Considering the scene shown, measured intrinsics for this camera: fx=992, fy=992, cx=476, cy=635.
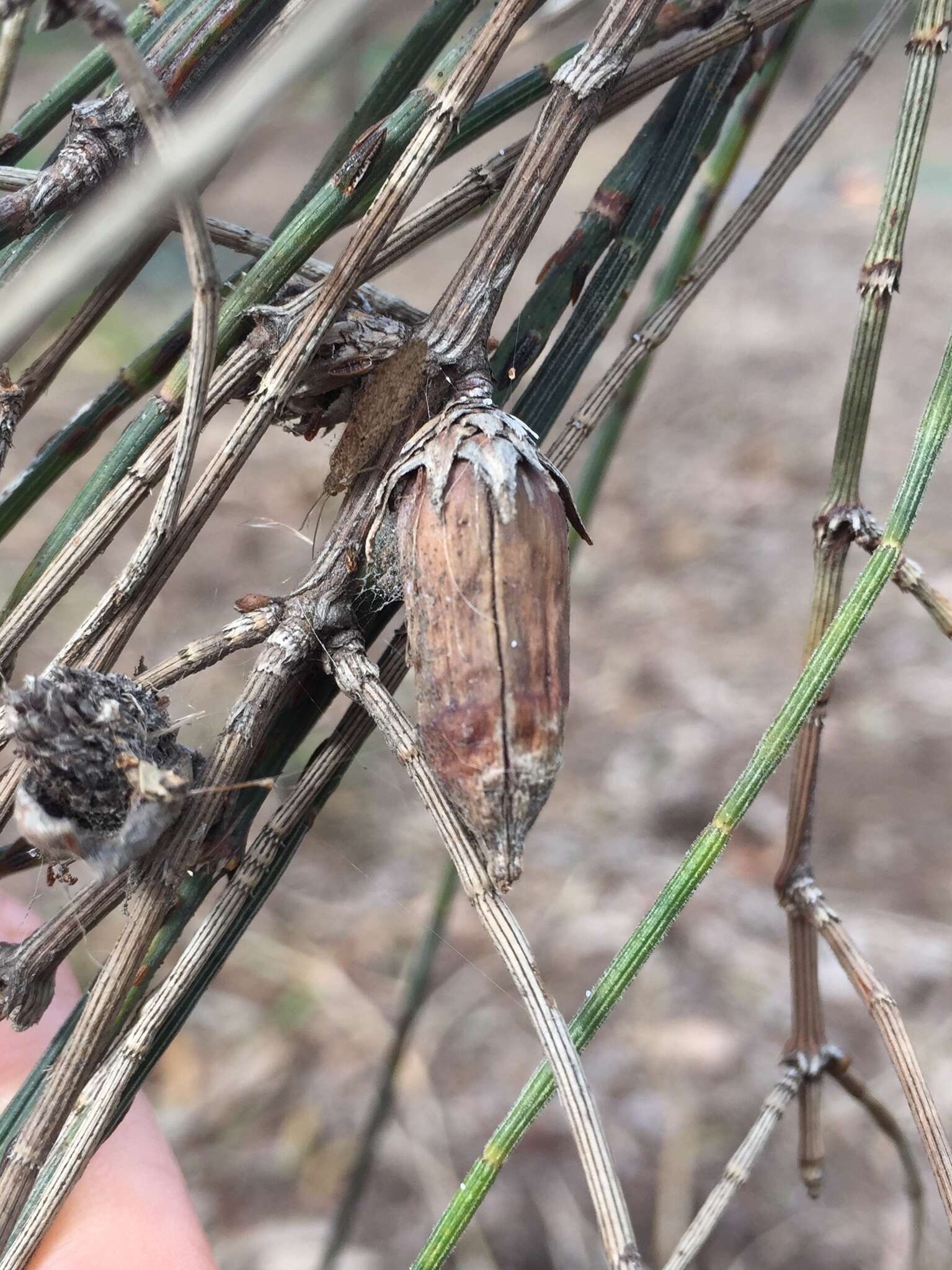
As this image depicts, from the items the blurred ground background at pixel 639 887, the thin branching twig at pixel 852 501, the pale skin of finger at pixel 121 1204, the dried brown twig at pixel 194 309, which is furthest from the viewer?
the blurred ground background at pixel 639 887

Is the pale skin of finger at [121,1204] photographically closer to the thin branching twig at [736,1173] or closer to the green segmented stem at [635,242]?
the thin branching twig at [736,1173]

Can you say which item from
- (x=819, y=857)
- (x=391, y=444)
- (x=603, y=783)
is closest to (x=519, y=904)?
(x=603, y=783)

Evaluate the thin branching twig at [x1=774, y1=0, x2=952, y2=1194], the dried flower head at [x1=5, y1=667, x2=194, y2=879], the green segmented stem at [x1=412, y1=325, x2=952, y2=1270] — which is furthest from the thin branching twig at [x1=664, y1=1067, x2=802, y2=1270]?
the dried flower head at [x1=5, y1=667, x2=194, y2=879]

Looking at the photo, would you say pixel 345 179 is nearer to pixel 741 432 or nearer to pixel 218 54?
pixel 218 54

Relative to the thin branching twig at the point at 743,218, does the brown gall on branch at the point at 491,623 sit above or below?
below

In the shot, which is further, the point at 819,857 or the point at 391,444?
the point at 819,857

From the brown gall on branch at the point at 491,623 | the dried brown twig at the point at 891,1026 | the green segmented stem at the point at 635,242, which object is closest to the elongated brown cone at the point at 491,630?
the brown gall on branch at the point at 491,623
